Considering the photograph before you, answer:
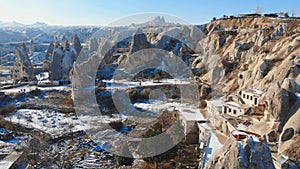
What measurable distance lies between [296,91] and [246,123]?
2.43 m

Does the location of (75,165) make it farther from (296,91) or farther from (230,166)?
(296,91)

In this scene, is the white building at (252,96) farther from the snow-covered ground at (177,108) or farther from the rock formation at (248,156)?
the rock formation at (248,156)

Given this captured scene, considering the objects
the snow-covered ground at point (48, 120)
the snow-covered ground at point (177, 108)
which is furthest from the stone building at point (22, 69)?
the snow-covered ground at point (177, 108)

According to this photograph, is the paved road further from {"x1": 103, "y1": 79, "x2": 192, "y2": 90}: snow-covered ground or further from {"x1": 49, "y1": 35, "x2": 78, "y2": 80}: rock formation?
{"x1": 49, "y1": 35, "x2": 78, "y2": 80}: rock formation

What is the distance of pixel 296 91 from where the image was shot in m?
11.1

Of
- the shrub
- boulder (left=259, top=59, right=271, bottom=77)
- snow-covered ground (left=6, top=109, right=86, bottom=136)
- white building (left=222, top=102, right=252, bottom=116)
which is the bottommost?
snow-covered ground (left=6, top=109, right=86, bottom=136)

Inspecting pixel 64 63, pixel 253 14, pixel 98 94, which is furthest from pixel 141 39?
pixel 253 14

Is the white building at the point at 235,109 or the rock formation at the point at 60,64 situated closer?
the white building at the point at 235,109

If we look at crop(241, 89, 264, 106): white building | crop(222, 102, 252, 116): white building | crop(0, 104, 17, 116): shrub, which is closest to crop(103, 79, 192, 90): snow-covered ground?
crop(0, 104, 17, 116): shrub

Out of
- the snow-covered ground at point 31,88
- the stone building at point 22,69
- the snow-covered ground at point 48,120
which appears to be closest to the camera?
the snow-covered ground at point 48,120

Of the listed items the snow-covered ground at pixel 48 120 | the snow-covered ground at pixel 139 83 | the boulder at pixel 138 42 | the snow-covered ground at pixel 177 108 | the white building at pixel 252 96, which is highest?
the boulder at pixel 138 42

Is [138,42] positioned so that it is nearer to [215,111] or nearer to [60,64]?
[60,64]

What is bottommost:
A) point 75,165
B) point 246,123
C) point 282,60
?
point 75,165

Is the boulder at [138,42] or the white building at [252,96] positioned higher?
the boulder at [138,42]
